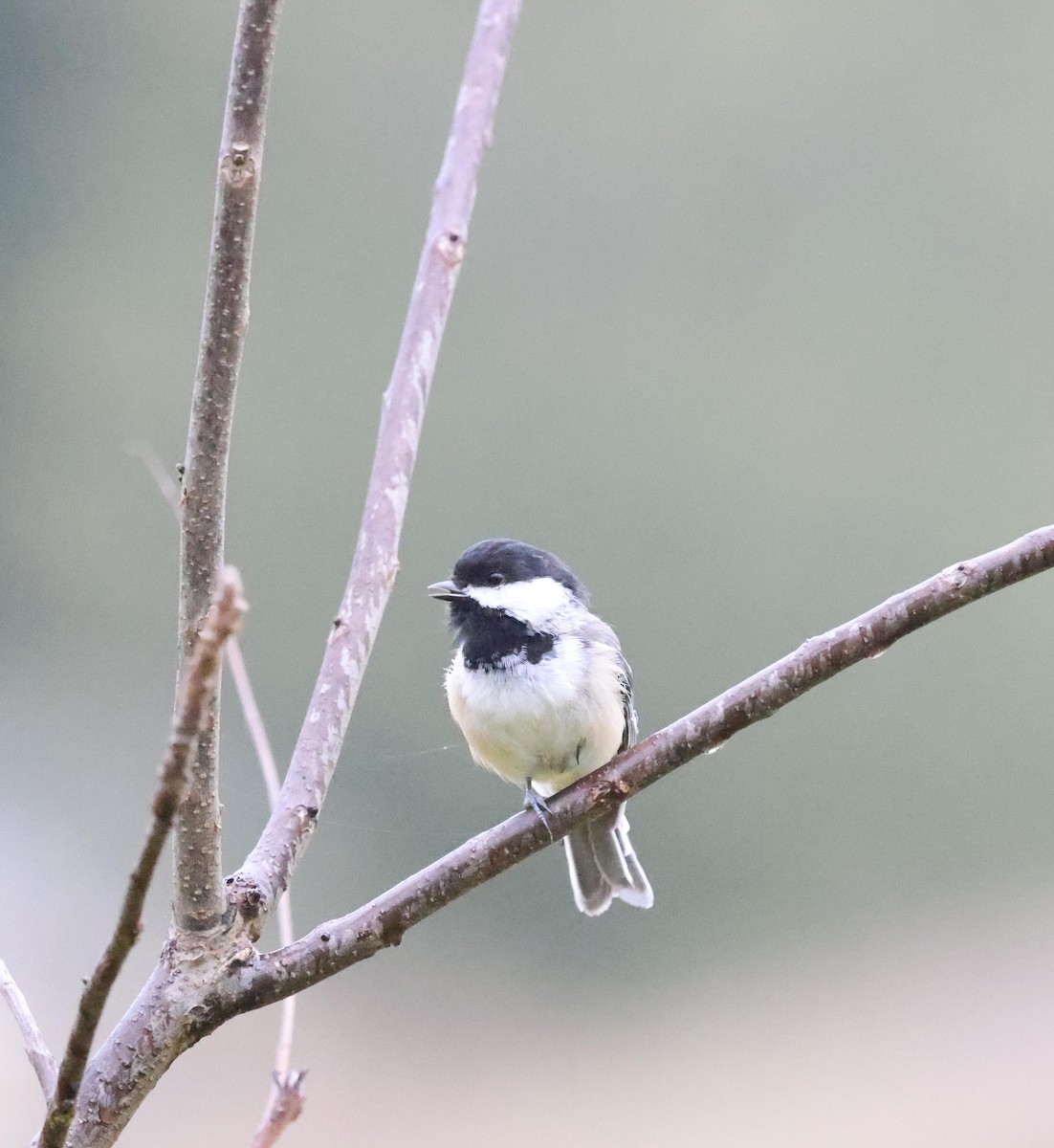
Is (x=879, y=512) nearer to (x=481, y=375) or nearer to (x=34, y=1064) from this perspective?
(x=481, y=375)

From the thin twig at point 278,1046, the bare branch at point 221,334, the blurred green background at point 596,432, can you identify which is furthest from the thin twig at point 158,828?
the blurred green background at point 596,432

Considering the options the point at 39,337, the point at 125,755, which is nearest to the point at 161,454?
the point at 39,337

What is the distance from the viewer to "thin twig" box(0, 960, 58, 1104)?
1.14 meters

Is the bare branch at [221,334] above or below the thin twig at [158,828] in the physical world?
above

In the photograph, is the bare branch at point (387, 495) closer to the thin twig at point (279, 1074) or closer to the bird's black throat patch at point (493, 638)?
the thin twig at point (279, 1074)

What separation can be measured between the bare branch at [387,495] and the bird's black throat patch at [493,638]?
781 millimetres

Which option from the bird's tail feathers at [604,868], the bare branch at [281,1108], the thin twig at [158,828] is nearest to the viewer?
the thin twig at [158,828]

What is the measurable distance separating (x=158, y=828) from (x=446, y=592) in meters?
1.67

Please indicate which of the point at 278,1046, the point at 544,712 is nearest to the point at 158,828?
the point at 278,1046

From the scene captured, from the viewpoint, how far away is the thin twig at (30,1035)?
114 cm

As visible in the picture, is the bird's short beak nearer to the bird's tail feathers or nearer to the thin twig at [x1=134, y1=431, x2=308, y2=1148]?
the bird's tail feathers

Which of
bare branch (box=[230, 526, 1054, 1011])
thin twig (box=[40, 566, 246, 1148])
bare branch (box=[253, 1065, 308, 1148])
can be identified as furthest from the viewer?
bare branch (box=[230, 526, 1054, 1011])

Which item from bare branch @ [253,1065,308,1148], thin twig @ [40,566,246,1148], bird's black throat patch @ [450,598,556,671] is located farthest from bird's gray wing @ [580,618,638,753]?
thin twig @ [40,566,246,1148]

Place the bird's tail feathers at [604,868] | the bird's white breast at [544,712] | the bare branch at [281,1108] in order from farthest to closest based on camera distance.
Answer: the bird's tail feathers at [604,868] < the bird's white breast at [544,712] < the bare branch at [281,1108]
